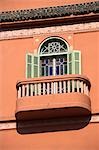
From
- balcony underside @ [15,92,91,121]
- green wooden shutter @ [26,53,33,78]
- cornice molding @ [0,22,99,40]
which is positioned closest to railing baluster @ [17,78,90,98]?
balcony underside @ [15,92,91,121]

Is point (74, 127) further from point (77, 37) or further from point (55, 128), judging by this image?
point (77, 37)

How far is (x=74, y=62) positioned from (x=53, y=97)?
130 centimetres

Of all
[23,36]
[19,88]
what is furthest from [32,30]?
[19,88]

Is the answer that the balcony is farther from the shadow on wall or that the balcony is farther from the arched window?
the arched window

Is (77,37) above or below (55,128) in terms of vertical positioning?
above

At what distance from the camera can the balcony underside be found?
68.7ft

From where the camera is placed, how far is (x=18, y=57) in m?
22.5

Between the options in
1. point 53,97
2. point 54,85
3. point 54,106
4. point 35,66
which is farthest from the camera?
point 35,66

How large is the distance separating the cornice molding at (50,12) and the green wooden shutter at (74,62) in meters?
1.15

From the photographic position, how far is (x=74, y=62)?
21891 mm

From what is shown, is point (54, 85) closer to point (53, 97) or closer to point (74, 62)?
point (53, 97)

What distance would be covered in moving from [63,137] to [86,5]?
374 centimetres

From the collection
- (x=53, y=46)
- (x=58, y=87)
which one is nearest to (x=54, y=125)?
(x=58, y=87)

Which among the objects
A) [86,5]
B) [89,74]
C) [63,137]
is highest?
[86,5]
